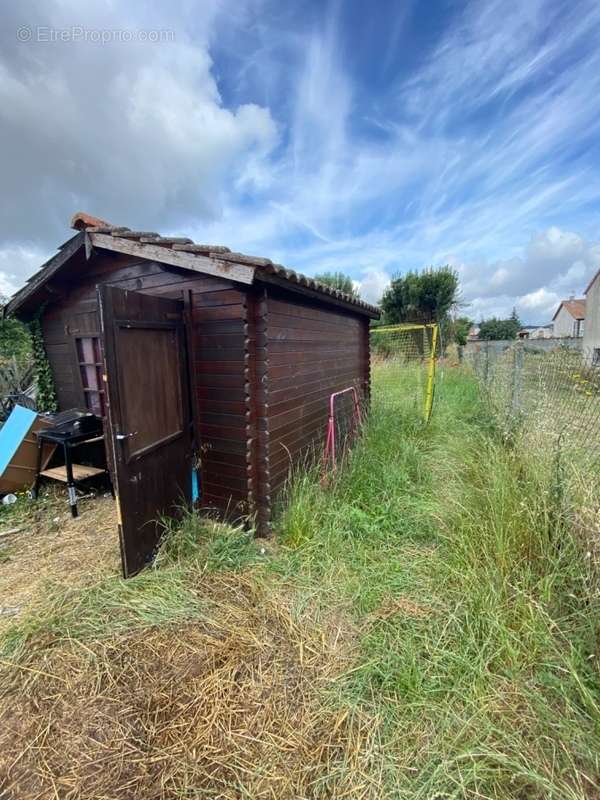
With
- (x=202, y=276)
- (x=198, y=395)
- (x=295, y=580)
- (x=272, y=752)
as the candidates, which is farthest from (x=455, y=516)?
(x=202, y=276)

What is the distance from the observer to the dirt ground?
8.34 ft

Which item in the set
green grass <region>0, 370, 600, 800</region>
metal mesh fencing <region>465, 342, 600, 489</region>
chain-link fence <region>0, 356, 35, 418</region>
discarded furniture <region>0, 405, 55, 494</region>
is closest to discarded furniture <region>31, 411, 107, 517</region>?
discarded furniture <region>0, 405, 55, 494</region>

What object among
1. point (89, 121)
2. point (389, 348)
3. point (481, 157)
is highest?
point (481, 157)

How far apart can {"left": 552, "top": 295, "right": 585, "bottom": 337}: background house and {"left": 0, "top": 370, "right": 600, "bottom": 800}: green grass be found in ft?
160

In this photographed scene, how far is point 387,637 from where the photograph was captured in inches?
74.4

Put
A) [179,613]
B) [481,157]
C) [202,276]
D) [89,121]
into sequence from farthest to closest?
1. [481,157]
2. [89,121]
3. [202,276]
4. [179,613]

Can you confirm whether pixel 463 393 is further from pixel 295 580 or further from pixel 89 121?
pixel 89 121

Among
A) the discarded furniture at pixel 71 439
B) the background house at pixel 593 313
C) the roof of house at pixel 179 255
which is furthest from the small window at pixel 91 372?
the background house at pixel 593 313

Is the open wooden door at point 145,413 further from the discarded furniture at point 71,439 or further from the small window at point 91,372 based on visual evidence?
the small window at point 91,372

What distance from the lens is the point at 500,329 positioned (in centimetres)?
4419

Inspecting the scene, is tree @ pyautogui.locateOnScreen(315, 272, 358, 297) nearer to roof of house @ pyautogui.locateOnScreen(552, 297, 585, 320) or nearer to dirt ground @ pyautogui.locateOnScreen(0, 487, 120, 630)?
dirt ground @ pyautogui.locateOnScreen(0, 487, 120, 630)

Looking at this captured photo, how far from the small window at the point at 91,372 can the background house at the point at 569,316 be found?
5005cm

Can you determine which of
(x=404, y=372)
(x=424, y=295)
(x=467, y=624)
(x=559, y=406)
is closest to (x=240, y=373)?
(x=467, y=624)

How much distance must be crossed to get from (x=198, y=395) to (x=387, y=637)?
2.43 metres
